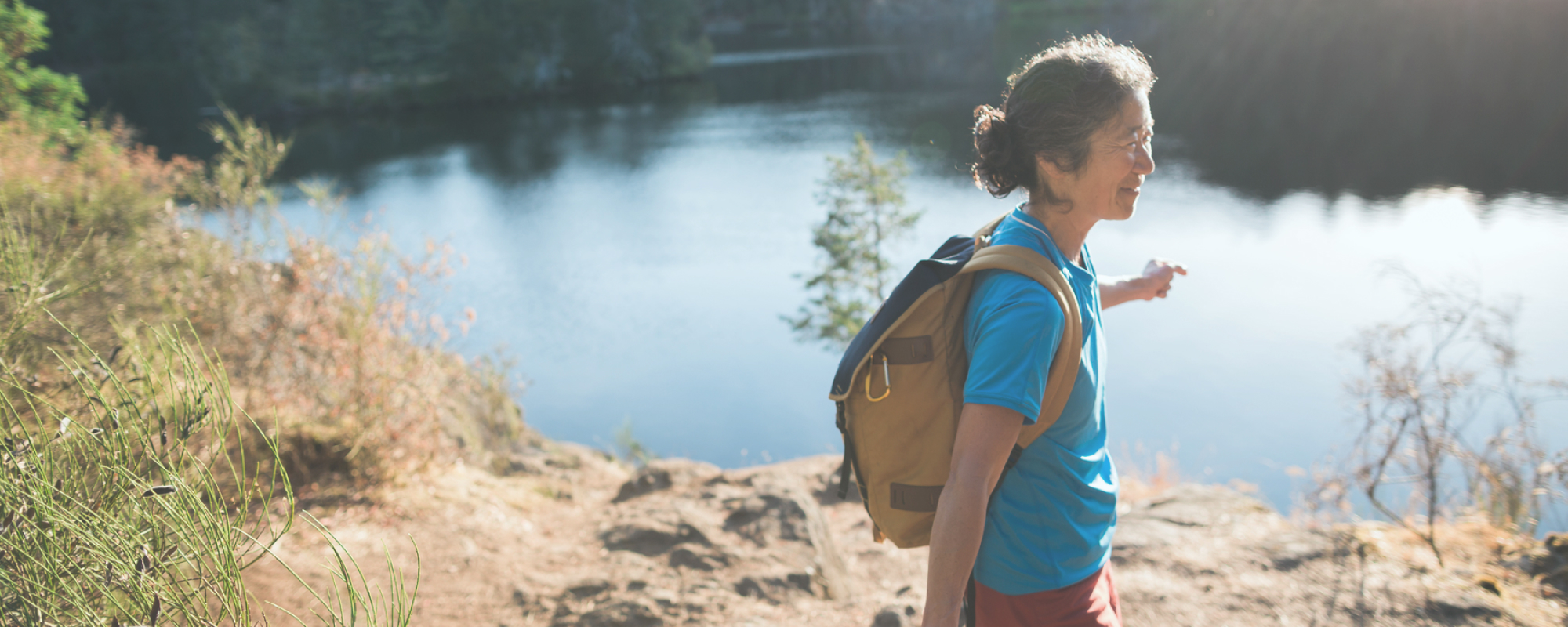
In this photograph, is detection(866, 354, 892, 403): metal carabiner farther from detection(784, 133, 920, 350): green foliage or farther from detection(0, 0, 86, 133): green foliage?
detection(784, 133, 920, 350): green foliage

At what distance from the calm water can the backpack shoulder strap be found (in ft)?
16.6

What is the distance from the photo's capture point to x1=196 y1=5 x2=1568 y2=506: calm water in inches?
555

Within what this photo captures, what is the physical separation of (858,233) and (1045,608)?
11.7m

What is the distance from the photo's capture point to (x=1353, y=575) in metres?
3.40

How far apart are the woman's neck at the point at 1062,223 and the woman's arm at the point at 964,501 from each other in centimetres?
38

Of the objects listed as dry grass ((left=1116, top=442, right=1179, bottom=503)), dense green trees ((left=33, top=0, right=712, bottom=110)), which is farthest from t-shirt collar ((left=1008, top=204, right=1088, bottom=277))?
dense green trees ((left=33, top=0, right=712, bottom=110))

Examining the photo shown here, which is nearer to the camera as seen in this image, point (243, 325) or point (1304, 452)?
point (243, 325)

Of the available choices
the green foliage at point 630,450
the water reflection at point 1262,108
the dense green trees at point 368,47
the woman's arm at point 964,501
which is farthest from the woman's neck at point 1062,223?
the dense green trees at point 368,47

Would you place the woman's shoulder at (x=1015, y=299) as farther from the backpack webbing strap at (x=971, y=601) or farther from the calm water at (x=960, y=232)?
the calm water at (x=960, y=232)

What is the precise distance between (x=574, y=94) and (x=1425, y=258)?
42.0 m

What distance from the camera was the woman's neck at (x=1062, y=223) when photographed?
5.03 ft

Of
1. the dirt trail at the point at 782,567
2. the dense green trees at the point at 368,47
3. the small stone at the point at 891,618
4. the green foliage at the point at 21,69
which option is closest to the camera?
the small stone at the point at 891,618

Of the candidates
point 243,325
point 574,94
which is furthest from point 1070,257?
point 574,94

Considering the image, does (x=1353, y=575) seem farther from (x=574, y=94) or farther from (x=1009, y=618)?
(x=574, y=94)
